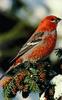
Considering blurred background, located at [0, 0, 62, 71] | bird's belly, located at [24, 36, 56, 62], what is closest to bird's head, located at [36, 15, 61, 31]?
bird's belly, located at [24, 36, 56, 62]

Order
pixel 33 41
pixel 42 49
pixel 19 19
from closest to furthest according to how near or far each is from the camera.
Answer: pixel 42 49 → pixel 33 41 → pixel 19 19

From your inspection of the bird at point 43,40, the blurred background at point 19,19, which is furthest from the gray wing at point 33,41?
the blurred background at point 19,19

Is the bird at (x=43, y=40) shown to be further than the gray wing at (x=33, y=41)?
No

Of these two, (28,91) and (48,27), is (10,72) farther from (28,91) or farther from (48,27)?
(48,27)

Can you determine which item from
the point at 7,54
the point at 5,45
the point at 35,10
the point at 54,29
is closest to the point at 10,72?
the point at 54,29

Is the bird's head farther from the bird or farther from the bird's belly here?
the bird's belly

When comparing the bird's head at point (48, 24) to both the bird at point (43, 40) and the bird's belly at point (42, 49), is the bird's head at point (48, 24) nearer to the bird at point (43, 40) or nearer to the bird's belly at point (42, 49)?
the bird at point (43, 40)

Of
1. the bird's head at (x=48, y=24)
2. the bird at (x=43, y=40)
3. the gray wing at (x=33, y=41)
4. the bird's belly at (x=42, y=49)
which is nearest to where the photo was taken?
the bird's belly at (x=42, y=49)

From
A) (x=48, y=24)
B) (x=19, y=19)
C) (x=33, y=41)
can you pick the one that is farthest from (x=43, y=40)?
(x=19, y=19)

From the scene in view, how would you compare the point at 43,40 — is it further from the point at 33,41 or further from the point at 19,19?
the point at 19,19
